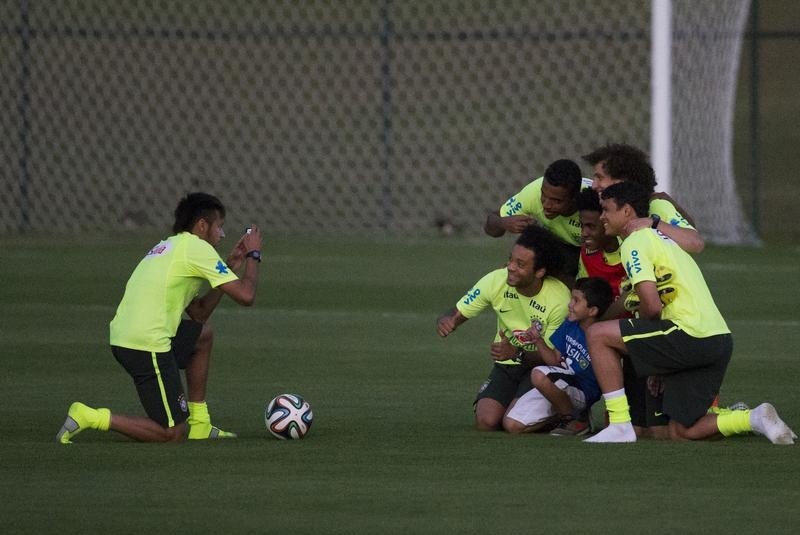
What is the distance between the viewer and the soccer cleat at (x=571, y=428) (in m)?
8.20

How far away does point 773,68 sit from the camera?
3278cm

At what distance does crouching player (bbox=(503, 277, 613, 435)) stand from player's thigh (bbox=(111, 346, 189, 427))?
172 centimetres

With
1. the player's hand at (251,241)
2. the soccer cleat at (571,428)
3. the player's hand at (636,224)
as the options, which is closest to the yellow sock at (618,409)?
the soccer cleat at (571,428)

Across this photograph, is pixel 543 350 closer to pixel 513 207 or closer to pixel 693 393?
pixel 693 393

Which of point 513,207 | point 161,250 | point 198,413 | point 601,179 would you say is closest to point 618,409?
point 601,179

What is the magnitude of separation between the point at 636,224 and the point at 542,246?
2.42 ft

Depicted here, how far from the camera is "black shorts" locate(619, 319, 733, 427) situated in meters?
7.75

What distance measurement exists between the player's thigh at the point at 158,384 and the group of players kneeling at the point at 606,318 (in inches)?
61.2

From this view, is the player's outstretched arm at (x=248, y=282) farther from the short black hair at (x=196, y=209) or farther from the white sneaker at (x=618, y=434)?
the white sneaker at (x=618, y=434)

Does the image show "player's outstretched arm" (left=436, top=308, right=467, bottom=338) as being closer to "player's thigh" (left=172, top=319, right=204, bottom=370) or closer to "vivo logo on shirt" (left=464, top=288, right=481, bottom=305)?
"vivo logo on shirt" (left=464, top=288, right=481, bottom=305)

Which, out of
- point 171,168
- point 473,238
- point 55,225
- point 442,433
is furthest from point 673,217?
point 171,168

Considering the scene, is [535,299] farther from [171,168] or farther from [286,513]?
[171,168]

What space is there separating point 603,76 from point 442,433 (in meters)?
19.2

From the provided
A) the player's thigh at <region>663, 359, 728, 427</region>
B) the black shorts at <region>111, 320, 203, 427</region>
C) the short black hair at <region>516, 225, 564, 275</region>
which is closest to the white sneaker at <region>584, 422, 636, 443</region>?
the player's thigh at <region>663, 359, 728, 427</region>
